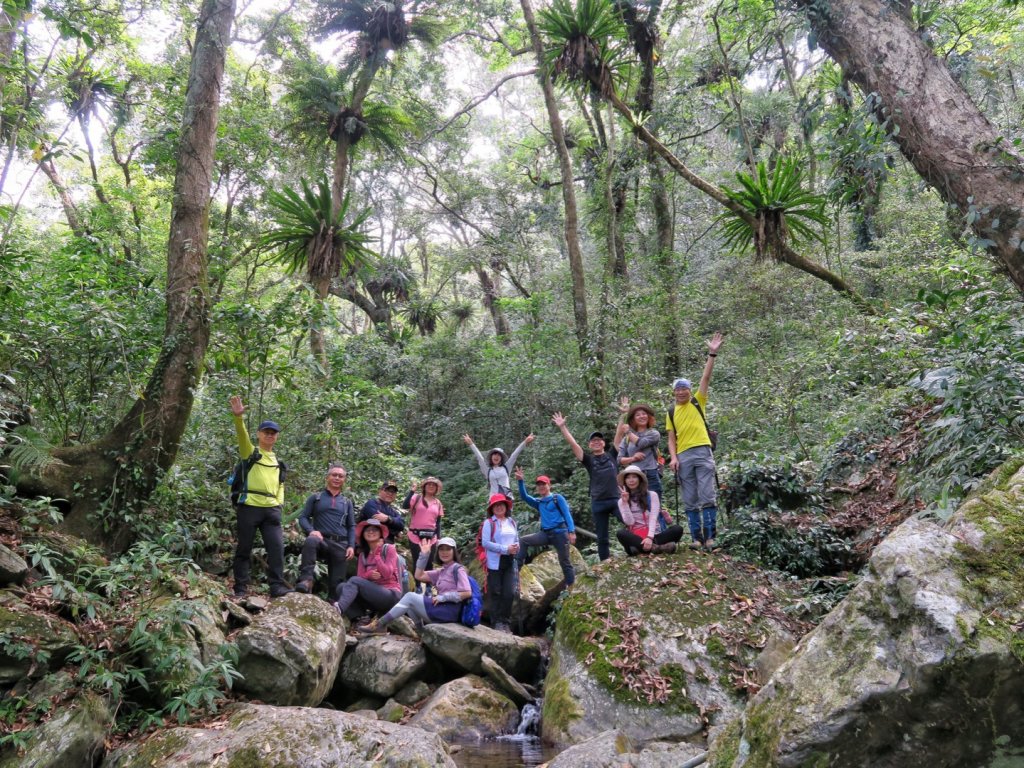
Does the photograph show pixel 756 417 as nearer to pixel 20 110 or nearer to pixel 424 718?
pixel 424 718

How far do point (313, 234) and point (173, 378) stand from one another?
10.9 ft

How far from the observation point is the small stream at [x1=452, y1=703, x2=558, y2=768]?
4555mm

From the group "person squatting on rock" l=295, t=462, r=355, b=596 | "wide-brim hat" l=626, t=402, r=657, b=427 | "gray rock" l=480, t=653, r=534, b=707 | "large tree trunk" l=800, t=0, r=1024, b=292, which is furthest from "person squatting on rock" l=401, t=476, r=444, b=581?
"large tree trunk" l=800, t=0, r=1024, b=292

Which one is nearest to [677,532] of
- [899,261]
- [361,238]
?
[361,238]

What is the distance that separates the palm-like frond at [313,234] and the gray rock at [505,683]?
568 centimetres

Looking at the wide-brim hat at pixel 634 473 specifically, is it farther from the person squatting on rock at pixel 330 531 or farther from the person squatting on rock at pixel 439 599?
the person squatting on rock at pixel 330 531

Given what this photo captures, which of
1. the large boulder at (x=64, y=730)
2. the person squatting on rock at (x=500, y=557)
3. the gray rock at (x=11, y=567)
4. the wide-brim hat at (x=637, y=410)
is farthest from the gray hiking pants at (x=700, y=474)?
the gray rock at (x=11, y=567)

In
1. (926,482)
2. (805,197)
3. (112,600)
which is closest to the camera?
(926,482)

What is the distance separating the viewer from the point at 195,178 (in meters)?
6.54

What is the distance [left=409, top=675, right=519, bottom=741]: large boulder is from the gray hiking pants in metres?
2.57

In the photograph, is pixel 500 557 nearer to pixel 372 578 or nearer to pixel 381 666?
pixel 372 578

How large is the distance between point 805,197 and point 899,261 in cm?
463

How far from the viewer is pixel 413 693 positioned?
5.67 meters

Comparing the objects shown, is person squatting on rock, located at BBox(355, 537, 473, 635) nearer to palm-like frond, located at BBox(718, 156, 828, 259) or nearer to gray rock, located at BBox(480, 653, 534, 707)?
gray rock, located at BBox(480, 653, 534, 707)
